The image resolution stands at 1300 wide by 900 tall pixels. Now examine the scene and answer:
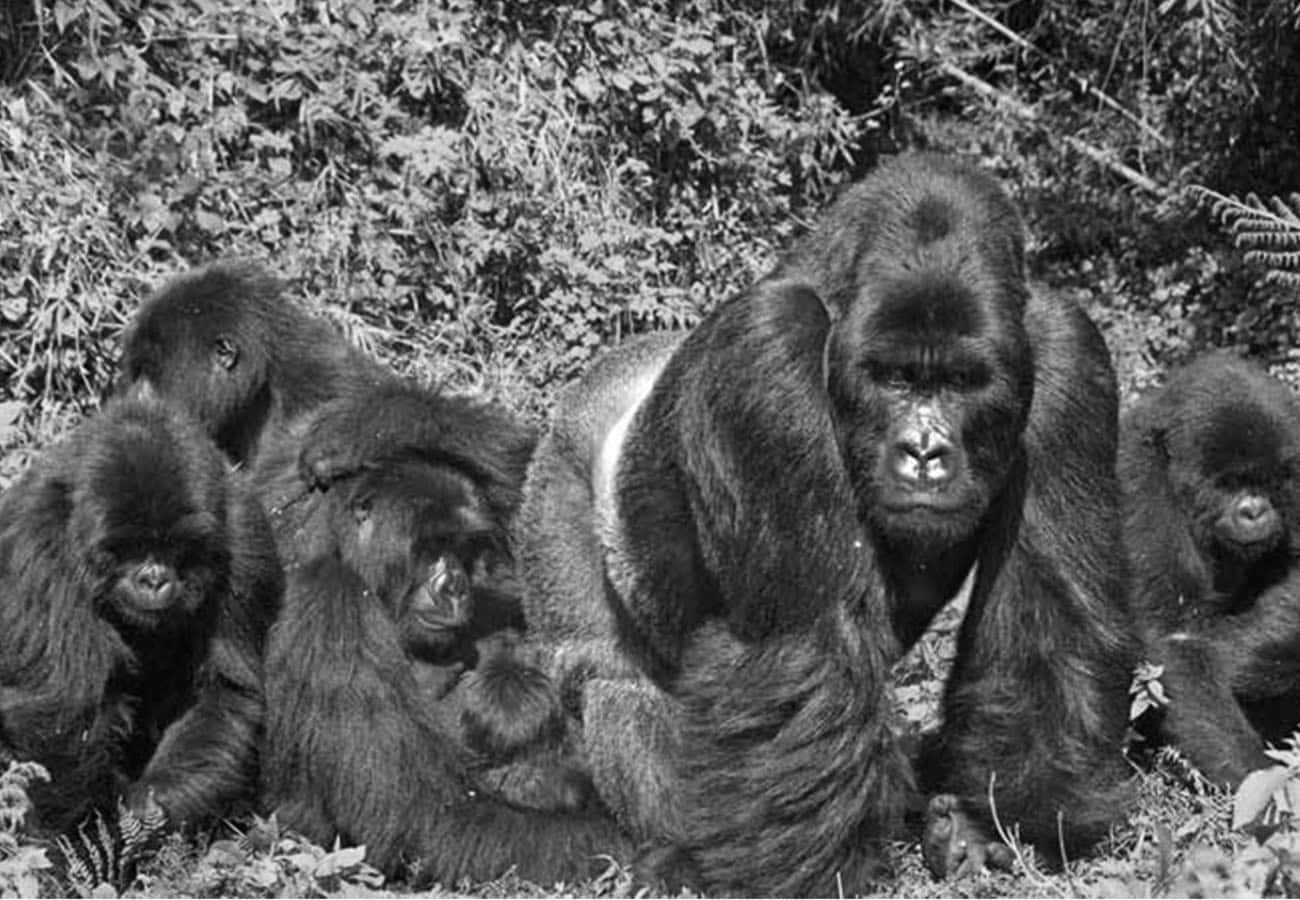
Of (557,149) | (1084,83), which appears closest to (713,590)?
(557,149)

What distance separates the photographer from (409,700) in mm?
6004

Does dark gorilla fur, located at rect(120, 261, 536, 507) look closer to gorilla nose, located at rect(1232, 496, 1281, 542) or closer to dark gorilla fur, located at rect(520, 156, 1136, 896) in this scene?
dark gorilla fur, located at rect(520, 156, 1136, 896)

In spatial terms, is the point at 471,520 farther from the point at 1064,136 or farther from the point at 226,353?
the point at 1064,136

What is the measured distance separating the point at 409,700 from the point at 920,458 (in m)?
1.60

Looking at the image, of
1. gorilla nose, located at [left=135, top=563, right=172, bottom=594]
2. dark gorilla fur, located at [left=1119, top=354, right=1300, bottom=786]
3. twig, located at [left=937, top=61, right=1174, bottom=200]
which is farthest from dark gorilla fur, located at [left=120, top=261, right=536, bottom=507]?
twig, located at [left=937, top=61, right=1174, bottom=200]

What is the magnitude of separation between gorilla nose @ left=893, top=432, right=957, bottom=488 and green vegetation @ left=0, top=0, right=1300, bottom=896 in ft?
7.24

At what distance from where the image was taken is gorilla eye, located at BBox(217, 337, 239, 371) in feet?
24.5

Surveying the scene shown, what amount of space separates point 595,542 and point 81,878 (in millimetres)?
1707

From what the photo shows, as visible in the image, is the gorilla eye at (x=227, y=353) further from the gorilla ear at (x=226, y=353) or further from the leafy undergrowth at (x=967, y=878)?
the leafy undergrowth at (x=967, y=878)

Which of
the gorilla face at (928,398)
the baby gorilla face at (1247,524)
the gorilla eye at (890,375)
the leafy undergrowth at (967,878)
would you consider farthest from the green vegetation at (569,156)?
the gorilla eye at (890,375)

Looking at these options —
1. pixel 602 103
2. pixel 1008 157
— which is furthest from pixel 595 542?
pixel 1008 157

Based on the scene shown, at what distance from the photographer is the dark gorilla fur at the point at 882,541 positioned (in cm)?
521

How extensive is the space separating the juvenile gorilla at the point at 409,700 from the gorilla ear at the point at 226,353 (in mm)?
1311

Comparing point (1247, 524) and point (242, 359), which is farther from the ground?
point (1247, 524)
